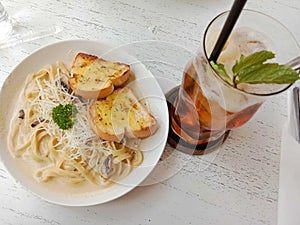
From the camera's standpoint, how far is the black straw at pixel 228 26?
2.10 feet

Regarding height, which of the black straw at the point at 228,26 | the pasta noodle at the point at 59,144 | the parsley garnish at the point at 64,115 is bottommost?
the pasta noodle at the point at 59,144

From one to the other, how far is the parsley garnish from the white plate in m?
0.10

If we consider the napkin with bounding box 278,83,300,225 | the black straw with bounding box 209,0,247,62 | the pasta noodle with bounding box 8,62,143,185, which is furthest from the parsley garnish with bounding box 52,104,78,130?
the napkin with bounding box 278,83,300,225

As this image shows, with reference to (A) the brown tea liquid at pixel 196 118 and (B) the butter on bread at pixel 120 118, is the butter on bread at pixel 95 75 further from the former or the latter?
(A) the brown tea liquid at pixel 196 118

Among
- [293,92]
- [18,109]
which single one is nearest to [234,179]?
[293,92]

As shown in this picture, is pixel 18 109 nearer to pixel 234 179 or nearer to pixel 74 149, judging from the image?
pixel 74 149

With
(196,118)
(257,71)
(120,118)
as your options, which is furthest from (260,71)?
(120,118)

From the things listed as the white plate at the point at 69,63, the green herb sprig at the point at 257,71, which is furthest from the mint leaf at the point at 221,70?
the white plate at the point at 69,63

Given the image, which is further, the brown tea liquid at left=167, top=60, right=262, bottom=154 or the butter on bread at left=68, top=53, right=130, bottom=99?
the butter on bread at left=68, top=53, right=130, bottom=99

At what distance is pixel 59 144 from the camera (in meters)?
0.97

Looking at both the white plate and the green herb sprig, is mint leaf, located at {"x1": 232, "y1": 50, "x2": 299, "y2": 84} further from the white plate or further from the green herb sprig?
the white plate

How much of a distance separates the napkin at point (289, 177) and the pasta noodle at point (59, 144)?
0.33 m

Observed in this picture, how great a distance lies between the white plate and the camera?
903mm

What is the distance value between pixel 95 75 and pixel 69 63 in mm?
89
